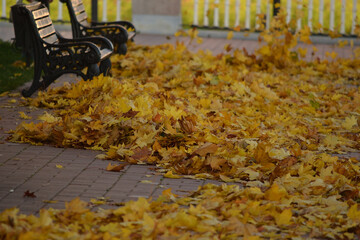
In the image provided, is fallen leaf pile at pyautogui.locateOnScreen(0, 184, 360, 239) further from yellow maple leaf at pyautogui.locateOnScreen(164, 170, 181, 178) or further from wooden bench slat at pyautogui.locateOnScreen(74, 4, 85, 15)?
wooden bench slat at pyautogui.locateOnScreen(74, 4, 85, 15)

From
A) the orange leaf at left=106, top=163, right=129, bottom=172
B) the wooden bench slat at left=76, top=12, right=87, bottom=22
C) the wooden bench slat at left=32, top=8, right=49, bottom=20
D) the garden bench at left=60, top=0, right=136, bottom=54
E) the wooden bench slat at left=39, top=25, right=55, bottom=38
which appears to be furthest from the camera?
the wooden bench slat at left=76, top=12, right=87, bottom=22

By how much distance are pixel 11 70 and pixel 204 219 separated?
21.1 ft

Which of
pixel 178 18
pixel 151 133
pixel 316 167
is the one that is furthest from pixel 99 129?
pixel 178 18

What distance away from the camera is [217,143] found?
5.46 m

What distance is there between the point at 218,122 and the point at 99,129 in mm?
1347

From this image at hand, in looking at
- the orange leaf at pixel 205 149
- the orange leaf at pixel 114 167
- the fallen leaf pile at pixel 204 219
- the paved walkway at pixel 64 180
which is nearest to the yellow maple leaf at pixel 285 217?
the fallen leaf pile at pixel 204 219

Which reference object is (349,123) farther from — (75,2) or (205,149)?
(75,2)

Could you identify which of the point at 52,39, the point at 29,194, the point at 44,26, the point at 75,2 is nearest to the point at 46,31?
the point at 44,26

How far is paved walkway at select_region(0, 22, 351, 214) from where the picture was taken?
4.16m

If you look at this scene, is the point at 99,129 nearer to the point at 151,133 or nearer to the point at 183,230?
the point at 151,133

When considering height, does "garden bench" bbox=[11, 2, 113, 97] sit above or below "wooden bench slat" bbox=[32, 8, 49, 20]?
below

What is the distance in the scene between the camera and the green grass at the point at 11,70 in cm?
848

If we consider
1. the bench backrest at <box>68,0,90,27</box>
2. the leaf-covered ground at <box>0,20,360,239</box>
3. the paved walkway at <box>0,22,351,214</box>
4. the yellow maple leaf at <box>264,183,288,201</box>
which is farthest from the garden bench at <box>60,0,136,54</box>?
the yellow maple leaf at <box>264,183,288,201</box>

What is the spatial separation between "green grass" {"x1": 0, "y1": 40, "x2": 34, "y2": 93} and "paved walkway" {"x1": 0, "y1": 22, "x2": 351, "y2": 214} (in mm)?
2789
